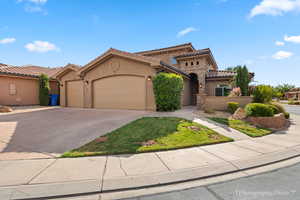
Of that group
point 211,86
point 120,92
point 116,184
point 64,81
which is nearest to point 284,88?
point 211,86

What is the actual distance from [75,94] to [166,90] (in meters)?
10.6

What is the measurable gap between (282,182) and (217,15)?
36.5 feet

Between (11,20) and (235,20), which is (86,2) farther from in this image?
(235,20)

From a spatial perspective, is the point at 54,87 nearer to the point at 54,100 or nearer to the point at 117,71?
the point at 54,100

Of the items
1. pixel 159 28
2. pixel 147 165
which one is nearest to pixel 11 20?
pixel 159 28

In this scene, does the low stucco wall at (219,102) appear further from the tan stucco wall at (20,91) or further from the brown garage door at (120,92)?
the tan stucco wall at (20,91)

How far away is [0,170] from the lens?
9.95 feet

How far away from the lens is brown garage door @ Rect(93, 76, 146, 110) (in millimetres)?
10438

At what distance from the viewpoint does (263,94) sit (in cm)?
1012

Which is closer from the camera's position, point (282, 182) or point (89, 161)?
point (282, 182)

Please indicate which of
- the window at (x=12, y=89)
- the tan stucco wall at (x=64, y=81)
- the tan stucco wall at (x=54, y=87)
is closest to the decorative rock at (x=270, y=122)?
the tan stucco wall at (x=64, y=81)

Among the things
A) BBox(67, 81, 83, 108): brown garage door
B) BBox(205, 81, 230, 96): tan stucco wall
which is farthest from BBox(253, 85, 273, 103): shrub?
BBox(67, 81, 83, 108): brown garage door

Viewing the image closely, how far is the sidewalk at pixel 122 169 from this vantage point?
252 cm

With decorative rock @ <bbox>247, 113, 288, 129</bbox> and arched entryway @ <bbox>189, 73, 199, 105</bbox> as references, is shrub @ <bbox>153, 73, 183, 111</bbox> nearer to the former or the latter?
decorative rock @ <bbox>247, 113, 288, 129</bbox>
